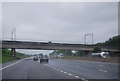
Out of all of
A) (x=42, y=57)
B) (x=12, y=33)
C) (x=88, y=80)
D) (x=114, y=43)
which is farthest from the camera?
(x=114, y=43)

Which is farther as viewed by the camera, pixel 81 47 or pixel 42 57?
pixel 81 47

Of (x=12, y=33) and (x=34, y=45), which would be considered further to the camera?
(x=12, y=33)

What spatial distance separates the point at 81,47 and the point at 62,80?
7980 centimetres

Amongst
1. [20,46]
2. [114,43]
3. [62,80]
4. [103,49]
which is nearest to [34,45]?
[20,46]

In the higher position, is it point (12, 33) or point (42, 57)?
point (12, 33)

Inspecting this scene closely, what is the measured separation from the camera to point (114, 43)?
128 meters

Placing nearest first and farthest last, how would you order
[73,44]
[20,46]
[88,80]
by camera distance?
1. [88,80]
2. [20,46]
3. [73,44]

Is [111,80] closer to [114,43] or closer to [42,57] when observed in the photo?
[42,57]

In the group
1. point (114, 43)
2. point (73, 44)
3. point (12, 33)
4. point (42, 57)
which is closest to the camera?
point (42, 57)

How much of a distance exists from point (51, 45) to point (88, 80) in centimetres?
7529

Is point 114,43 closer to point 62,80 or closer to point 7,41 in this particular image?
point 7,41

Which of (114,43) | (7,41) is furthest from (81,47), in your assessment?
(114,43)

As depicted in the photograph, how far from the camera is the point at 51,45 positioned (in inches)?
3553

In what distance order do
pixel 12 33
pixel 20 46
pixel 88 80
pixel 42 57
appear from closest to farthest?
pixel 88 80 → pixel 42 57 → pixel 20 46 → pixel 12 33
